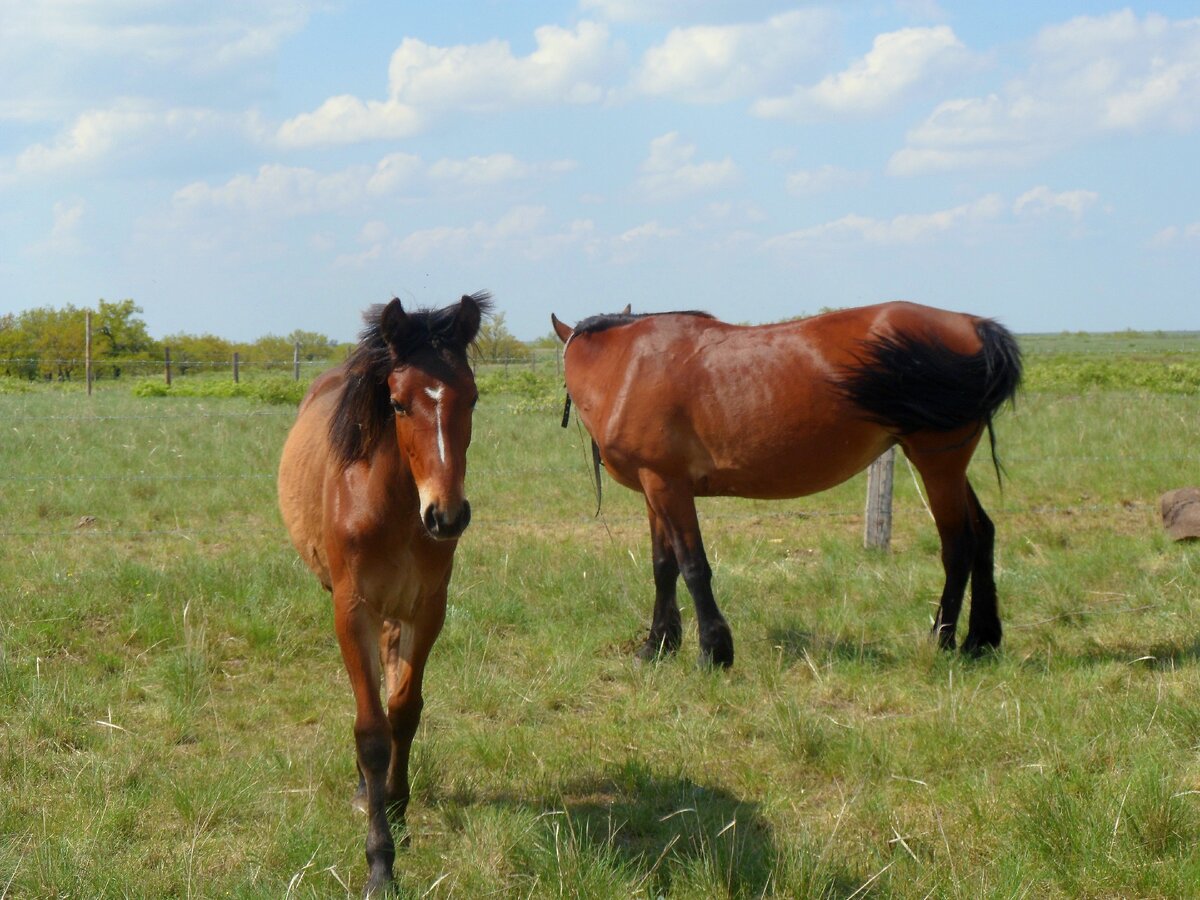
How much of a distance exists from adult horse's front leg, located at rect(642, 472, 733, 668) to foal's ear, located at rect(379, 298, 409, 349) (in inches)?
106

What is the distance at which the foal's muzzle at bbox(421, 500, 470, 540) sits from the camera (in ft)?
10.2

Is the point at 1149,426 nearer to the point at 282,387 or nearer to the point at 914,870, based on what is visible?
the point at 914,870

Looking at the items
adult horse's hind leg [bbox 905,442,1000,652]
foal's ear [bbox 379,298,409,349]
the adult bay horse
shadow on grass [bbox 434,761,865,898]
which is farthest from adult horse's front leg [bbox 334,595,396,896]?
adult horse's hind leg [bbox 905,442,1000,652]

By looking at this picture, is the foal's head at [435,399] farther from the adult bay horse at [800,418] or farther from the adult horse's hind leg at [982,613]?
the adult horse's hind leg at [982,613]

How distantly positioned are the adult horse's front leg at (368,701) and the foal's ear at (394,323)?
88 centimetres

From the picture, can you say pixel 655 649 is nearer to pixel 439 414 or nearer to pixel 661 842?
pixel 661 842

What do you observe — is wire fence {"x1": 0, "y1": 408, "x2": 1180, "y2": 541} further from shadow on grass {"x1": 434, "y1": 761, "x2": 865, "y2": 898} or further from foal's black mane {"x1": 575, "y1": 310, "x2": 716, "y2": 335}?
shadow on grass {"x1": 434, "y1": 761, "x2": 865, "y2": 898}

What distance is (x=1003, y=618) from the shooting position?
6234 mm

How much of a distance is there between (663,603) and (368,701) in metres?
2.62

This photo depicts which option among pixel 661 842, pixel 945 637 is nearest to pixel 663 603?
pixel 945 637

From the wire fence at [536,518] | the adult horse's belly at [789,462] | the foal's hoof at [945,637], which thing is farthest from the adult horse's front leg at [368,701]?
the wire fence at [536,518]

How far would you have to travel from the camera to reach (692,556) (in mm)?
5738

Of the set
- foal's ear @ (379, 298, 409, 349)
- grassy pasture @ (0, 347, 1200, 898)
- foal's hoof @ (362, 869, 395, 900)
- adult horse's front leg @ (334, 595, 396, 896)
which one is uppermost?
foal's ear @ (379, 298, 409, 349)

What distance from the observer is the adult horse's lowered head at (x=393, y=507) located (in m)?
3.26
